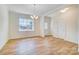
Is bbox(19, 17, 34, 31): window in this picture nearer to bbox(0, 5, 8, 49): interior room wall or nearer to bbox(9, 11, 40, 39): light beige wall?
bbox(9, 11, 40, 39): light beige wall

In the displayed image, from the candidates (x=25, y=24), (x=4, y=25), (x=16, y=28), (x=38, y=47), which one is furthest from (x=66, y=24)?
(x=4, y=25)

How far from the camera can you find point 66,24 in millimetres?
2203

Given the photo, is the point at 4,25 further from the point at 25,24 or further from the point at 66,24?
the point at 66,24

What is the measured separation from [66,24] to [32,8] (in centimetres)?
81

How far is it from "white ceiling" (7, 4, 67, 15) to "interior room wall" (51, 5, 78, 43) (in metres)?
0.18

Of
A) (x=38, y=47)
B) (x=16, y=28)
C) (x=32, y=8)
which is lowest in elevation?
(x=38, y=47)

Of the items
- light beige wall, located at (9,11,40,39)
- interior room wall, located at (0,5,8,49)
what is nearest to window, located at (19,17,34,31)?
light beige wall, located at (9,11,40,39)

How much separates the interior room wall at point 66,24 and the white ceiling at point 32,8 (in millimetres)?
178

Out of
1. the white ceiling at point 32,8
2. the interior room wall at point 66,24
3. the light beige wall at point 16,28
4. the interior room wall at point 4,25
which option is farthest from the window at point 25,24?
the interior room wall at point 66,24

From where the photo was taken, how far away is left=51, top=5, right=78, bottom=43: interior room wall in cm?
215
